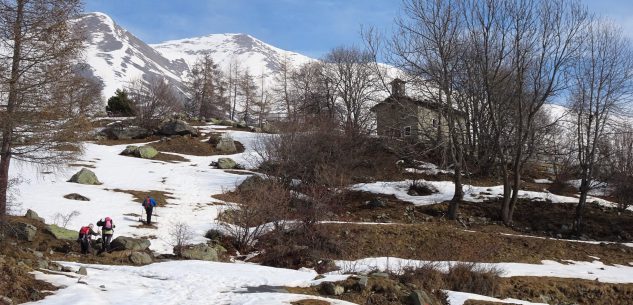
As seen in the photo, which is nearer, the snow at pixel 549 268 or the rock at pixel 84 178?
the snow at pixel 549 268

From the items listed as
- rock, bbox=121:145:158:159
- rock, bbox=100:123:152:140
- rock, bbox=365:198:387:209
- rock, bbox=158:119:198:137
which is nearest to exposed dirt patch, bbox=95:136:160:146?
rock, bbox=100:123:152:140

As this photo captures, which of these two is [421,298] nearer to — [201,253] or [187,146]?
[201,253]

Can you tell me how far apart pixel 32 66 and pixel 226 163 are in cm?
2324

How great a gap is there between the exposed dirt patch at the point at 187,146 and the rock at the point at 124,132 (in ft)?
13.5

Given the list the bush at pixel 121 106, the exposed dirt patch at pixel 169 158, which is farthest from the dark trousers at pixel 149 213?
the bush at pixel 121 106

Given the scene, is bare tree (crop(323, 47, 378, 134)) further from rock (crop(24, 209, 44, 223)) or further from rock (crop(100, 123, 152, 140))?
rock (crop(24, 209, 44, 223))

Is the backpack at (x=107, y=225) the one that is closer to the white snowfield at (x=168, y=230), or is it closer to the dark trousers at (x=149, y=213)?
the white snowfield at (x=168, y=230)

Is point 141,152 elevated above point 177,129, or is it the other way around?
point 177,129

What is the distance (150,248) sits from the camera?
56.3 feet

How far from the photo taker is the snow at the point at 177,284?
8859mm

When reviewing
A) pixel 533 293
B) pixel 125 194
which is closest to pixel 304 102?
pixel 125 194

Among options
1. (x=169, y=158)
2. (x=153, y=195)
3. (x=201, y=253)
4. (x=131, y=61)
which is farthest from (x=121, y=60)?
(x=201, y=253)

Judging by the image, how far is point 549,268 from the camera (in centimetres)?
1565

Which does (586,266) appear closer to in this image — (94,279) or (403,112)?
(403,112)
